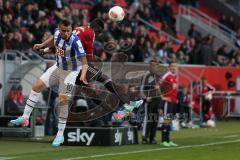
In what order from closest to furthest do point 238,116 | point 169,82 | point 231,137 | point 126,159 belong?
point 126,159 → point 231,137 → point 169,82 → point 238,116

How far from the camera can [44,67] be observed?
70.9ft

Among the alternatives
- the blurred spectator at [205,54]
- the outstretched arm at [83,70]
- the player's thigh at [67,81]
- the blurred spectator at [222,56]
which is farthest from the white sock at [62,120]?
the blurred spectator at [222,56]

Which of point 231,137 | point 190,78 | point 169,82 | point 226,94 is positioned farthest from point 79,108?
point 226,94

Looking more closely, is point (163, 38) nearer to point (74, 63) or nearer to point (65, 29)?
point (74, 63)

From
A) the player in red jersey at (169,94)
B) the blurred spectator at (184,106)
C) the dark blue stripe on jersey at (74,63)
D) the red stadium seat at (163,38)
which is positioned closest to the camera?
the dark blue stripe on jersey at (74,63)

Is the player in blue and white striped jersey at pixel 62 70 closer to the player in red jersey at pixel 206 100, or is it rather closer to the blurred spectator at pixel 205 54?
the player in red jersey at pixel 206 100

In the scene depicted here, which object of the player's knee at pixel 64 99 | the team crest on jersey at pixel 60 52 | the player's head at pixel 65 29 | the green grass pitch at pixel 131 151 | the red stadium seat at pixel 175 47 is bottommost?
the green grass pitch at pixel 131 151

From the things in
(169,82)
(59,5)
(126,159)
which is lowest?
(126,159)

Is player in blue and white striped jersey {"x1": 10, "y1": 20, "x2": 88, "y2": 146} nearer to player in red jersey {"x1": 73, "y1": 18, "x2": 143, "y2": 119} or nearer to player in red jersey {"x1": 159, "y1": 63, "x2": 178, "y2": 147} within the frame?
player in red jersey {"x1": 73, "y1": 18, "x2": 143, "y2": 119}

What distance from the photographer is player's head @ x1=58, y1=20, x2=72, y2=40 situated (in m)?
15.5

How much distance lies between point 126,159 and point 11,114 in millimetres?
7082

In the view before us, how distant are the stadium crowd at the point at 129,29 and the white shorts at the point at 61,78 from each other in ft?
19.9

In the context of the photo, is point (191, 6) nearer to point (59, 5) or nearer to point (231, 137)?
point (59, 5)

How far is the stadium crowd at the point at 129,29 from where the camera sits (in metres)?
23.7
